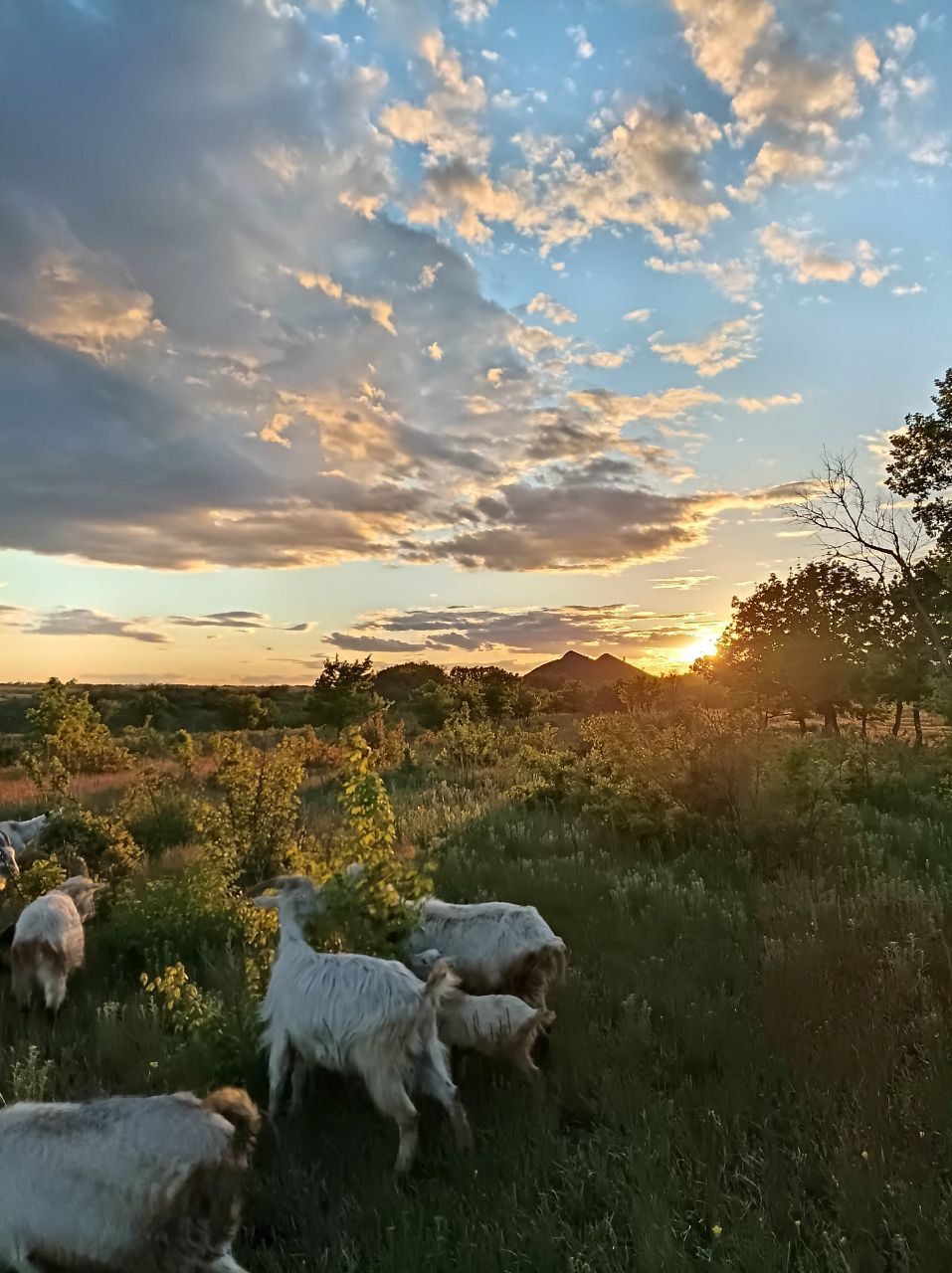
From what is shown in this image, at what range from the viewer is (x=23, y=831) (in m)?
10.4

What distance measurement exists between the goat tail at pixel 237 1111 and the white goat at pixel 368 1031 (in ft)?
2.13

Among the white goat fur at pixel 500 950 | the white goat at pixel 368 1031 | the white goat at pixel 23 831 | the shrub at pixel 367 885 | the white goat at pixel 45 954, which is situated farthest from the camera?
the white goat at pixel 23 831

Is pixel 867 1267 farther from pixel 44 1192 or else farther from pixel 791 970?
pixel 44 1192

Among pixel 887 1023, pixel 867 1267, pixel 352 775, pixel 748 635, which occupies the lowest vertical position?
pixel 867 1267

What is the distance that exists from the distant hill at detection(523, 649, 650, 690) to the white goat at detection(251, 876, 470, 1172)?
62.9 m

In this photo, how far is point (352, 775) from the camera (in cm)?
547

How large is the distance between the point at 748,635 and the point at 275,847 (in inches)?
1818

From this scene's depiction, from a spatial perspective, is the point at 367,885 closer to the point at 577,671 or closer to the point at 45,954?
the point at 45,954

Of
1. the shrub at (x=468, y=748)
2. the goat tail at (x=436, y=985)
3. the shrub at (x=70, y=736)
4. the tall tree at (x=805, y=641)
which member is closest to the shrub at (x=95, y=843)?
the shrub at (x=70, y=736)

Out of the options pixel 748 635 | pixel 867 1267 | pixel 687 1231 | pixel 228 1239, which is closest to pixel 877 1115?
pixel 867 1267

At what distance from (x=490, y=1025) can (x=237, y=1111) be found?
5.38ft

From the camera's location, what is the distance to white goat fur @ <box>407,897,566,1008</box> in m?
5.08

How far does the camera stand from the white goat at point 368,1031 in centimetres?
373

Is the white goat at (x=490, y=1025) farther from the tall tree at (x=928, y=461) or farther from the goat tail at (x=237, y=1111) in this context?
the tall tree at (x=928, y=461)
